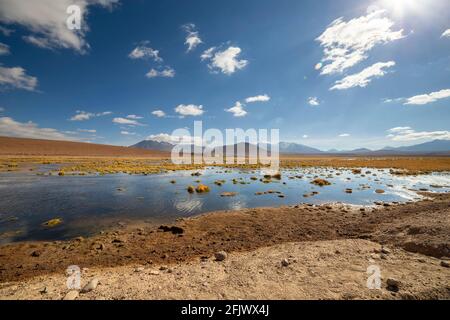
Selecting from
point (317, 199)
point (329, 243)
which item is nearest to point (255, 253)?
point (329, 243)

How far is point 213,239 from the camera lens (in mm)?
9422

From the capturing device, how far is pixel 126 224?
11.8m

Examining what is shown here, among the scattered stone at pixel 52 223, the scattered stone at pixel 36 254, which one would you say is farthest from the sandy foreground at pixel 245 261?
the scattered stone at pixel 52 223

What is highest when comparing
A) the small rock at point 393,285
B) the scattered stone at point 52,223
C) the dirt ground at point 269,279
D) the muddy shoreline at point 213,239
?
the small rock at point 393,285

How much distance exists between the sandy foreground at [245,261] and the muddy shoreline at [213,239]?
4cm

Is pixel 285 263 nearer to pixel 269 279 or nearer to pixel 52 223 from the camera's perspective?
pixel 269 279

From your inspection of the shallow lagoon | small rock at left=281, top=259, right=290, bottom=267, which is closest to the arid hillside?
the shallow lagoon

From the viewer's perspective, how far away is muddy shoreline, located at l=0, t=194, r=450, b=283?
7.18m

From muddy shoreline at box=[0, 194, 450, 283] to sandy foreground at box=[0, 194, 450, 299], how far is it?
0.04 meters

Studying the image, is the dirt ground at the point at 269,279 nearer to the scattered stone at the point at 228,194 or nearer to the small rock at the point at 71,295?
the small rock at the point at 71,295

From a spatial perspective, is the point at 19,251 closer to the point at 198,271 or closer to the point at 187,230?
the point at 187,230

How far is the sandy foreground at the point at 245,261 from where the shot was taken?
4.93m

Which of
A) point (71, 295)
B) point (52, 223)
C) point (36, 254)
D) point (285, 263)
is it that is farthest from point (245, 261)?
point (52, 223)
